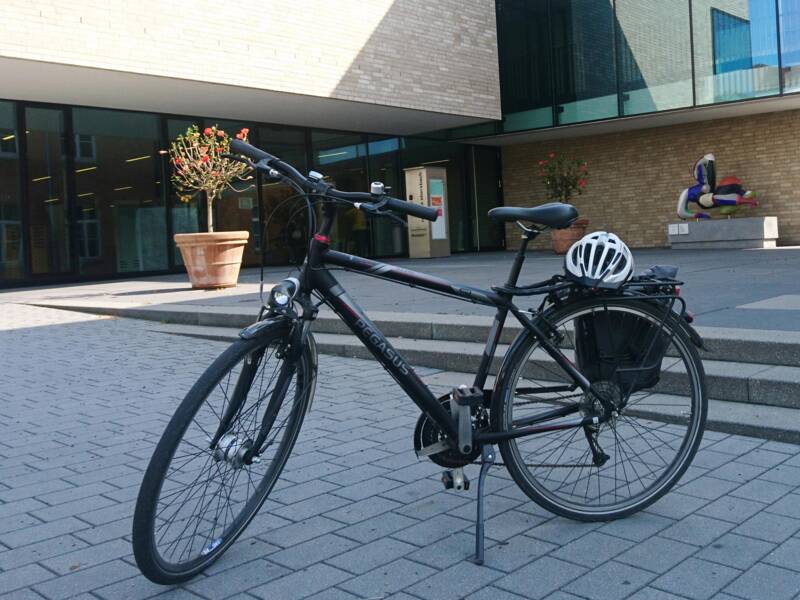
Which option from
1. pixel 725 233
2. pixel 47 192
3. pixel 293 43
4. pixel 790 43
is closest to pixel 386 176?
pixel 293 43

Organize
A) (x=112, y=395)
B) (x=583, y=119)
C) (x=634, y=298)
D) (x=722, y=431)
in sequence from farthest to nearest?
(x=583, y=119)
(x=112, y=395)
(x=722, y=431)
(x=634, y=298)

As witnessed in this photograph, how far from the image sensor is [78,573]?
2740 millimetres

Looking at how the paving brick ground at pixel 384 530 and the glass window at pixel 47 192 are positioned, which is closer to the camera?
the paving brick ground at pixel 384 530

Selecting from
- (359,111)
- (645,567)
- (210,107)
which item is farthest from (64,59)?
(645,567)

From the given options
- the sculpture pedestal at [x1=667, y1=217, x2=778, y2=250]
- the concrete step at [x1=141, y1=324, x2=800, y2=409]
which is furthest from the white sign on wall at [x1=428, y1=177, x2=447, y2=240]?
the concrete step at [x1=141, y1=324, x2=800, y2=409]

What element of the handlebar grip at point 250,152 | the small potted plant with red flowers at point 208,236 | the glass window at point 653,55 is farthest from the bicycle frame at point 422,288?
the glass window at point 653,55

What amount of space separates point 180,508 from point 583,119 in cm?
1836

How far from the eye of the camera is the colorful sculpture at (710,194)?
18625 millimetres

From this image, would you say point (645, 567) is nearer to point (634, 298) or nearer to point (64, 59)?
point (634, 298)

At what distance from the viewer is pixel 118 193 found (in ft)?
54.0

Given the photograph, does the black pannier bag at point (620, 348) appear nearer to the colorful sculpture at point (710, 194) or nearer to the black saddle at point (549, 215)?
the black saddle at point (549, 215)

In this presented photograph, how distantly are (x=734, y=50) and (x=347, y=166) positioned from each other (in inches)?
373

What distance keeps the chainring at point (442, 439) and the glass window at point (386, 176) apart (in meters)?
18.3

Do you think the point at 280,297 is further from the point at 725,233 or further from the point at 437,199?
the point at 437,199
